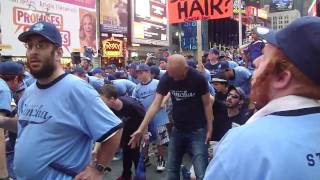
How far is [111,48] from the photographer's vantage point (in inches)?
1119

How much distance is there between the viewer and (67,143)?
9.73 ft

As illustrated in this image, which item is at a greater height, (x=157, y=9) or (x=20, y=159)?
(x=157, y=9)

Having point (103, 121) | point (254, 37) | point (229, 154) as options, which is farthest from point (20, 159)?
point (254, 37)

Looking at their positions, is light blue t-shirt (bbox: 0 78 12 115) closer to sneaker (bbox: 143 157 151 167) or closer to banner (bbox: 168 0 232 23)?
sneaker (bbox: 143 157 151 167)

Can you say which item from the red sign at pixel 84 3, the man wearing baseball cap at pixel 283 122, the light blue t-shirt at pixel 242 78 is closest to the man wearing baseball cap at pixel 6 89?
the man wearing baseball cap at pixel 283 122

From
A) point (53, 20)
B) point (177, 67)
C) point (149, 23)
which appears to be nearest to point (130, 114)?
point (177, 67)

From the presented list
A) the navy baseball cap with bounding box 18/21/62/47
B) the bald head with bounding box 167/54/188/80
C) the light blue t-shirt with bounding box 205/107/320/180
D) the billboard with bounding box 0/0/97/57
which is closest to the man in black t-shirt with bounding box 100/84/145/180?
the bald head with bounding box 167/54/188/80

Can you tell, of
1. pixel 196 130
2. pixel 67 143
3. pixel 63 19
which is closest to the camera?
pixel 67 143

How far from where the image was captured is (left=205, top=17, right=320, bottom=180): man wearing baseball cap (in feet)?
4.40

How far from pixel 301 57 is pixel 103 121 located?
1.78m

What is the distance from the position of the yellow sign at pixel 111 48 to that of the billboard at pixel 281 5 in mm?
55907

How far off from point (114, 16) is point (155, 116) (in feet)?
79.8

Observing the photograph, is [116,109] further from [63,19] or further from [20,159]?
[63,19]

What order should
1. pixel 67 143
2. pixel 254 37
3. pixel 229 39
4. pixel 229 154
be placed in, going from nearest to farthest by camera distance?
pixel 229 154 → pixel 67 143 → pixel 254 37 → pixel 229 39
